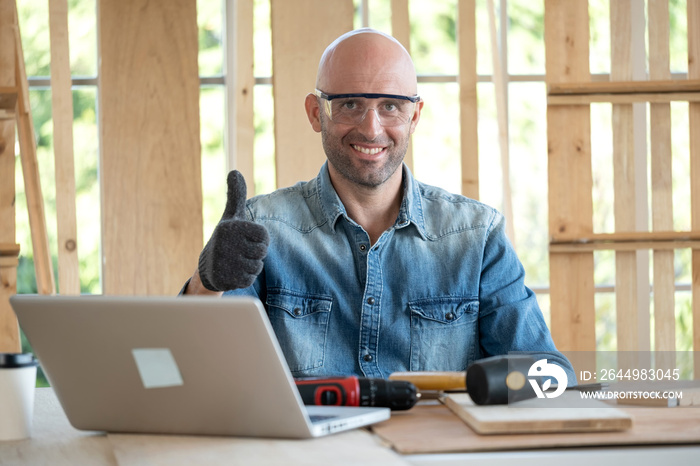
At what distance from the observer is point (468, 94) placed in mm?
3520

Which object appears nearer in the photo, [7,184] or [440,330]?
[440,330]

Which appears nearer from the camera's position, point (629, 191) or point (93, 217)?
point (629, 191)

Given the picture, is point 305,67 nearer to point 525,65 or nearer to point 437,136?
point 437,136

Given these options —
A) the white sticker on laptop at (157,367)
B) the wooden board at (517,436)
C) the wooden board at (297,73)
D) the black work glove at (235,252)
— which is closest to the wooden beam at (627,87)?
the wooden board at (297,73)

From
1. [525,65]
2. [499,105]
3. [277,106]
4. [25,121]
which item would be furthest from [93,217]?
[525,65]

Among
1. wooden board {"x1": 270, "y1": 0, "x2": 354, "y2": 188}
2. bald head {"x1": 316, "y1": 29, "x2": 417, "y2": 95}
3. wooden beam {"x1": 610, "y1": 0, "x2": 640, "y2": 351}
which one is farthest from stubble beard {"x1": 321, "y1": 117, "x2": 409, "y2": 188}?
wooden beam {"x1": 610, "y1": 0, "x2": 640, "y2": 351}

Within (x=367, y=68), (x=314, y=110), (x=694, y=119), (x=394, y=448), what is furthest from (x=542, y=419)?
(x=694, y=119)

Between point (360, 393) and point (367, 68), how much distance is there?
42.8 inches

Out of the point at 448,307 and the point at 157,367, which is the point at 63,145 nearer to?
the point at 448,307

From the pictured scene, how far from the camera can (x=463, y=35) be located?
11.6ft

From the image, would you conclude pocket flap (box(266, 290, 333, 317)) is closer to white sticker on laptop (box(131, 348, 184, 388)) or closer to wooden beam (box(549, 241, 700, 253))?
white sticker on laptop (box(131, 348, 184, 388))

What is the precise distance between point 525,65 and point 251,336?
3399 millimetres

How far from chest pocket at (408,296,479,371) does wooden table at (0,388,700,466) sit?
87cm

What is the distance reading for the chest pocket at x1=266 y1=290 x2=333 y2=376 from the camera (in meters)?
1.99
